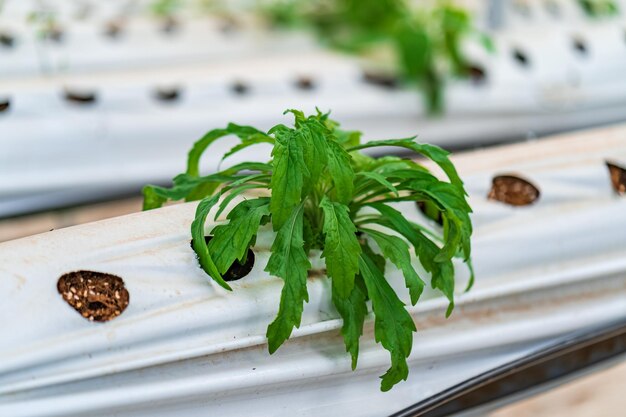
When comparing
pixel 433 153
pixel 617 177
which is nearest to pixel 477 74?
pixel 617 177

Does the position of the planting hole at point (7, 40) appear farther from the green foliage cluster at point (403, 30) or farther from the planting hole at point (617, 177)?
the planting hole at point (617, 177)

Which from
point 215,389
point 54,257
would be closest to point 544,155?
point 215,389

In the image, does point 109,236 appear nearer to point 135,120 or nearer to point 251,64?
point 135,120

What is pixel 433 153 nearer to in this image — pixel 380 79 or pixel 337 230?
pixel 337 230

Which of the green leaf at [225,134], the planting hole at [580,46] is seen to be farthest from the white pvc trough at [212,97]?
the green leaf at [225,134]

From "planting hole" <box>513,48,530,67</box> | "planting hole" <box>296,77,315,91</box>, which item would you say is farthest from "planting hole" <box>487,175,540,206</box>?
"planting hole" <box>513,48,530,67</box>

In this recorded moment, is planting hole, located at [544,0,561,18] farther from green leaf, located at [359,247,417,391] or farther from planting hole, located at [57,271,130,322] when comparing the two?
planting hole, located at [57,271,130,322]
